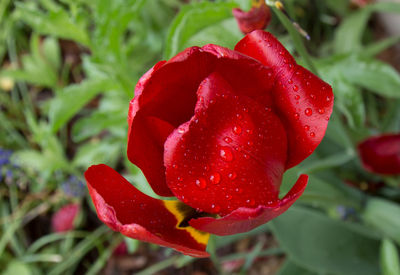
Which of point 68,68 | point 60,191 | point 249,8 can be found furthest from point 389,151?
point 68,68

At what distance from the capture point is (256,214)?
14.4 inches

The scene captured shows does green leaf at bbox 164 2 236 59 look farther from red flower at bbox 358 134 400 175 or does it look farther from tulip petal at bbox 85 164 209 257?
red flower at bbox 358 134 400 175

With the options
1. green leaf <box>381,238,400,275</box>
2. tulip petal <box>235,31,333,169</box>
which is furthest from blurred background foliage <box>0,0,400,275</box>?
tulip petal <box>235,31,333,169</box>

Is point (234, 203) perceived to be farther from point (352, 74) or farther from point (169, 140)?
point (352, 74)

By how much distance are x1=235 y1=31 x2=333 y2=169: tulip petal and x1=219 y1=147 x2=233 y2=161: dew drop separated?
0.07 metres

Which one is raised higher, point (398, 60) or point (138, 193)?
point (138, 193)

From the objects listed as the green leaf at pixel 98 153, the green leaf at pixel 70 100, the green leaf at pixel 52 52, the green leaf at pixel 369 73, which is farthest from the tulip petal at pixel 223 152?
the green leaf at pixel 52 52

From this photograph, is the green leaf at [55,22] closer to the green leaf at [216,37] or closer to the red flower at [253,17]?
the green leaf at [216,37]

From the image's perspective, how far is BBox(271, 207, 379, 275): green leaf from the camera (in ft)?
2.49

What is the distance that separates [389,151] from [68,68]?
1.19 metres

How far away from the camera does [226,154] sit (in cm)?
41

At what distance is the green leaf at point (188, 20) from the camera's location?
2.02 feet

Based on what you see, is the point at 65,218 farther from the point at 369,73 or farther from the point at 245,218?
the point at 245,218

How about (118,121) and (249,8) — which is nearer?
(249,8)
